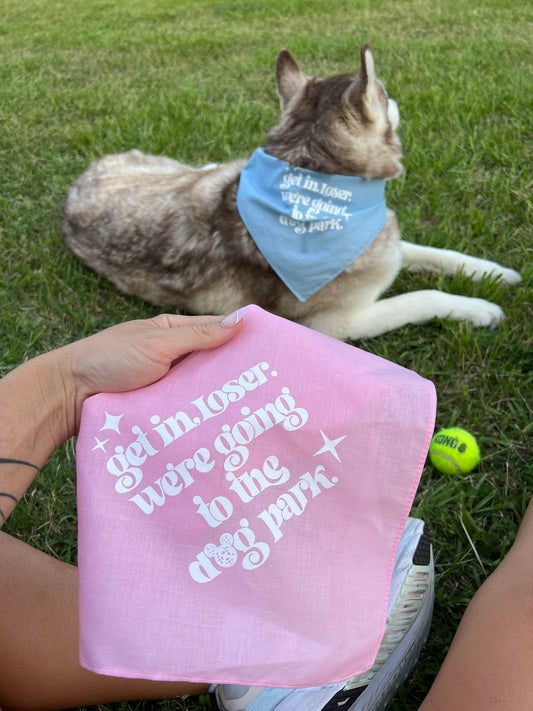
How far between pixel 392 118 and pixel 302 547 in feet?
8.30

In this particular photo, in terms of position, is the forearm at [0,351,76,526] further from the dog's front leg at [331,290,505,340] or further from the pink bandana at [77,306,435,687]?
the dog's front leg at [331,290,505,340]

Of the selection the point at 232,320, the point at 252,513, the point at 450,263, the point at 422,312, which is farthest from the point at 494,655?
the point at 450,263

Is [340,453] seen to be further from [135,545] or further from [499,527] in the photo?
[499,527]

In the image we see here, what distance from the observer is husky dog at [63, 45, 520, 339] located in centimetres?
285

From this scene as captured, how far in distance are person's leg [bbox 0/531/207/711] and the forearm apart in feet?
1.07

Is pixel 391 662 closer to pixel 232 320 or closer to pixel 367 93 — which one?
pixel 232 320

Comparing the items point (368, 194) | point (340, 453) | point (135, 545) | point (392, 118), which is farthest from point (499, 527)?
point (392, 118)

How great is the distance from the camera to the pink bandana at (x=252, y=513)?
1.27 metres

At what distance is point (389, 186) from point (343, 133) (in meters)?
1.08

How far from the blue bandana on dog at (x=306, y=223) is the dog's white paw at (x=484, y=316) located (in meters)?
0.62

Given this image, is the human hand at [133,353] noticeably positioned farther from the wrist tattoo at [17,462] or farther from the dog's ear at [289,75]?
the dog's ear at [289,75]

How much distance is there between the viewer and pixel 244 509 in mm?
1365

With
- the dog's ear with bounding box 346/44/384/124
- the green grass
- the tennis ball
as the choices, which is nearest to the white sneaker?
the green grass

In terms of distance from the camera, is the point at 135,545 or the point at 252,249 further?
the point at 252,249
